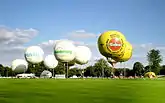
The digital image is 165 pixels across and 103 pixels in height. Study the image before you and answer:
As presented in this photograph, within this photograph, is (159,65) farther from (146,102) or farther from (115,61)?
(146,102)

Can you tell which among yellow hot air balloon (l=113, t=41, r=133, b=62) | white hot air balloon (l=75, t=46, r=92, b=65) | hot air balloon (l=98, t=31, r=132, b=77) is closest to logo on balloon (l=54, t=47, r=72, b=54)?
hot air balloon (l=98, t=31, r=132, b=77)

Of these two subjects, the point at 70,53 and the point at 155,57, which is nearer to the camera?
the point at 70,53

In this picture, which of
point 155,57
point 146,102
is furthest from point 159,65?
point 146,102

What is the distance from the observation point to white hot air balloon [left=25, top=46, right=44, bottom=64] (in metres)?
64.1

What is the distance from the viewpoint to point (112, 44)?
154ft

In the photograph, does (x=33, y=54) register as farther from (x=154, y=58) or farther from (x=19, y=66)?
(x=154, y=58)

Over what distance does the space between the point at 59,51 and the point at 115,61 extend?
9382 mm

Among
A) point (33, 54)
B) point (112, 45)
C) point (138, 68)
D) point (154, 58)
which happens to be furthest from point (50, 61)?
point (138, 68)

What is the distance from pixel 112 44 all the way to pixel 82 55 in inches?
615

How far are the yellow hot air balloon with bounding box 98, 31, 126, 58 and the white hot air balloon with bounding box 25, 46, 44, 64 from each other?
19.4 metres

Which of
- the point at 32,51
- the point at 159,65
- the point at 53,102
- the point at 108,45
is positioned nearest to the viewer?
the point at 53,102

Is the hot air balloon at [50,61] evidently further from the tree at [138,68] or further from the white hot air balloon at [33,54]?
the tree at [138,68]

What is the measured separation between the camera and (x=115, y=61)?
169 ft

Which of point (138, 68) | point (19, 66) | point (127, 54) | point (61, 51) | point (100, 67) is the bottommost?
point (19, 66)
